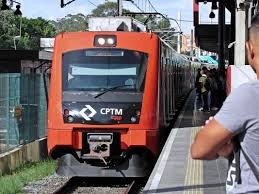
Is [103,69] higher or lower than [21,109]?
higher

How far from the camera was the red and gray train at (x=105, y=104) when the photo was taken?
1049cm

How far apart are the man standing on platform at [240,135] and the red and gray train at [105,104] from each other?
25.5 feet

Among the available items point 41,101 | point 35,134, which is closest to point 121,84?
point 35,134

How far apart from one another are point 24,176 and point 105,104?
2572 mm

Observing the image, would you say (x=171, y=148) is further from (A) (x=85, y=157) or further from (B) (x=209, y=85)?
(B) (x=209, y=85)

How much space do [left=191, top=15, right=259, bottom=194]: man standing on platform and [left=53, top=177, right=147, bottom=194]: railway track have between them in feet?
25.6

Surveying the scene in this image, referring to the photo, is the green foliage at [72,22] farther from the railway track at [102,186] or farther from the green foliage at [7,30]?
the railway track at [102,186]

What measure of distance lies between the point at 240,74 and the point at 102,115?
265 cm

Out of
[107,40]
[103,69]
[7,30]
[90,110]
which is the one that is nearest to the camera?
[90,110]

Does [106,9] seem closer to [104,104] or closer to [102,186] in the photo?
[102,186]

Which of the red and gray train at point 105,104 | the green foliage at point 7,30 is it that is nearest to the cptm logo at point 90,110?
the red and gray train at point 105,104

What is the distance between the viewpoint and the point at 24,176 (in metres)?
11.9

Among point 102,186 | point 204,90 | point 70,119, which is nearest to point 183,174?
point 70,119

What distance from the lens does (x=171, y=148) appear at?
11547 mm
